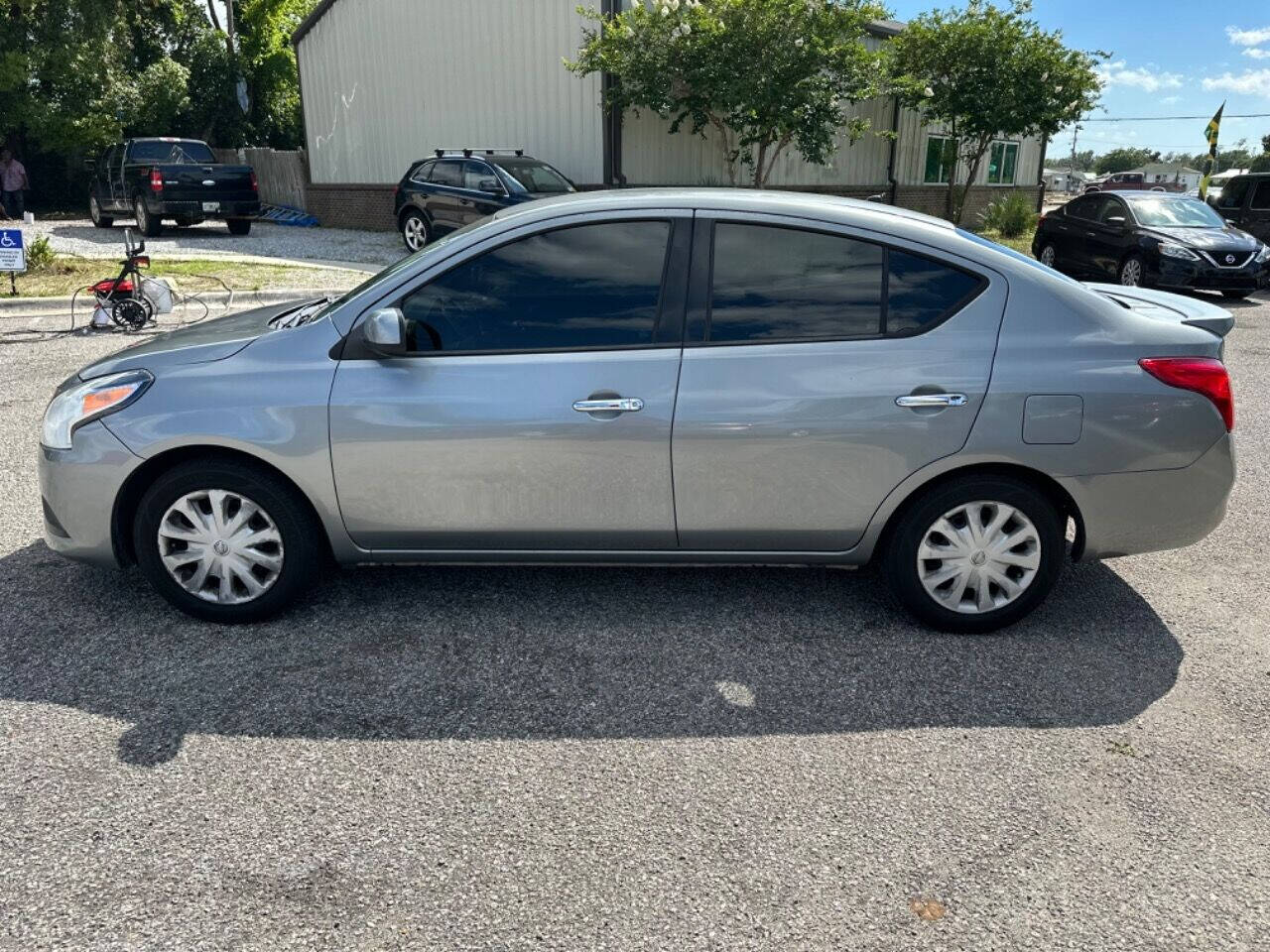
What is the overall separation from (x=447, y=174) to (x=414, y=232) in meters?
1.35

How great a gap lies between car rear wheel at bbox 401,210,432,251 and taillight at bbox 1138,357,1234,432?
13.9 m

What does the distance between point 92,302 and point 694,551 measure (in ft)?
33.4

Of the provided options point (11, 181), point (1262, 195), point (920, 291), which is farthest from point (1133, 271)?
point (11, 181)

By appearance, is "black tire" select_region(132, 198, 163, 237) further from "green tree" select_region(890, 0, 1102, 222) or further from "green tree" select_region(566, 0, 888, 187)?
"green tree" select_region(890, 0, 1102, 222)

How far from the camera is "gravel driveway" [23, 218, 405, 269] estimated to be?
16531 millimetres

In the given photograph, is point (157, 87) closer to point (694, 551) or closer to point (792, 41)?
point (792, 41)

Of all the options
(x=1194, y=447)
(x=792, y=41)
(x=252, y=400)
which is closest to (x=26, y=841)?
(x=252, y=400)

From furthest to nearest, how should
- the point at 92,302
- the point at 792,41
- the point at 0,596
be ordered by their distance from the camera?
1. the point at 792,41
2. the point at 92,302
3. the point at 0,596

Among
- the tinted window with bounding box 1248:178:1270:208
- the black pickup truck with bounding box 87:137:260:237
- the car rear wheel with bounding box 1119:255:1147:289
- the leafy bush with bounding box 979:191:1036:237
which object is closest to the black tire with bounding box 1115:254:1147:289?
the car rear wheel with bounding box 1119:255:1147:289

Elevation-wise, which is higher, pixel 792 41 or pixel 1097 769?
pixel 792 41

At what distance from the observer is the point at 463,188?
49.9 ft

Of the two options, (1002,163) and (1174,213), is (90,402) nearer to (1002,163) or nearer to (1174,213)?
(1174,213)

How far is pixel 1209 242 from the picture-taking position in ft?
44.7

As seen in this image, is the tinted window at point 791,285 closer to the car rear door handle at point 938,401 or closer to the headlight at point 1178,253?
the car rear door handle at point 938,401
